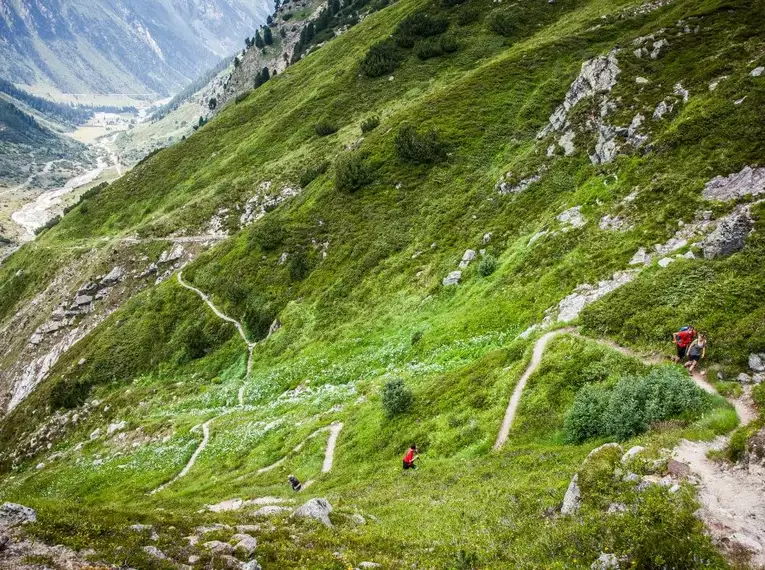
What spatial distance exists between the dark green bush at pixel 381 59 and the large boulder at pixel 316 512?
99156 millimetres

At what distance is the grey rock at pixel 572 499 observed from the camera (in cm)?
1302

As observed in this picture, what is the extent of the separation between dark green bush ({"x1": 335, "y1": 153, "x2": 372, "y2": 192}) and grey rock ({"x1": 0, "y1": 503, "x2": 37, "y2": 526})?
57196mm

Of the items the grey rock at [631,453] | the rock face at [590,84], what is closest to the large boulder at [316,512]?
the grey rock at [631,453]

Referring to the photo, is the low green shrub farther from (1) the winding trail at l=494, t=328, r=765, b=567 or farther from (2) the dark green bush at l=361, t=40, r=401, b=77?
(1) the winding trail at l=494, t=328, r=765, b=567

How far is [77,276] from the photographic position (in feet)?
304

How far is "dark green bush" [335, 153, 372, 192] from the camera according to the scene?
217 feet

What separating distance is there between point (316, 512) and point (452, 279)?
28289 millimetres

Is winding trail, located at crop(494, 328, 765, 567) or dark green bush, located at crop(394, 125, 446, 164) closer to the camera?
winding trail, located at crop(494, 328, 765, 567)

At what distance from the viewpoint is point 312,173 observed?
8012cm

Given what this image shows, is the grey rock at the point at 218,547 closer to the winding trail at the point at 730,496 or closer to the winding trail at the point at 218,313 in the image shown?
the winding trail at the point at 730,496

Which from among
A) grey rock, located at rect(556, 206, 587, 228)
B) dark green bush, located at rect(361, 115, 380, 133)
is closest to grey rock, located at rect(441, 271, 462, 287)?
grey rock, located at rect(556, 206, 587, 228)

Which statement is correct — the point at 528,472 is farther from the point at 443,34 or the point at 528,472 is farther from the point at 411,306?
the point at 443,34

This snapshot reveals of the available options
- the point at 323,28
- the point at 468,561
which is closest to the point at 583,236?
the point at 468,561

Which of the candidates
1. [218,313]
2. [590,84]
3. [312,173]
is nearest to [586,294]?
[590,84]
